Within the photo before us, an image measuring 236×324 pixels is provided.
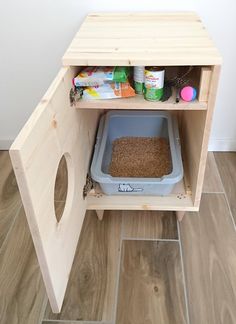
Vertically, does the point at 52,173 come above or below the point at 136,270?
above

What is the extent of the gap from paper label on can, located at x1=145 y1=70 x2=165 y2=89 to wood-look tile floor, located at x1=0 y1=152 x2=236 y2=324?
19.2 inches

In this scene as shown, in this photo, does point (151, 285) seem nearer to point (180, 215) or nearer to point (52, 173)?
point (180, 215)

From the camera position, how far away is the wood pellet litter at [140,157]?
1066 mm

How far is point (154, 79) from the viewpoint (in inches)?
29.6

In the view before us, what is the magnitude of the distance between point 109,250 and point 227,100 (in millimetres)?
728

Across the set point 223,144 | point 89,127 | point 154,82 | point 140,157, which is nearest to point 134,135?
point 140,157

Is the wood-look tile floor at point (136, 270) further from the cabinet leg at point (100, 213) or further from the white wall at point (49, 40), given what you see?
the white wall at point (49, 40)

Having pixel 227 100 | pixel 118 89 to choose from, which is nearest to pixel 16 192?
pixel 118 89

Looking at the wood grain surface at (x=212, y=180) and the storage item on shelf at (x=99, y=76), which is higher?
the storage item on shelf at (x=99, y=76)

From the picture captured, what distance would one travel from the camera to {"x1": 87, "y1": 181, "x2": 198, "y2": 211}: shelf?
37.4 inches

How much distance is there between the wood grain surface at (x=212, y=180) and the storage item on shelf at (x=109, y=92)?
56 centimetres

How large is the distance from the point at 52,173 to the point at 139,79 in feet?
1.12

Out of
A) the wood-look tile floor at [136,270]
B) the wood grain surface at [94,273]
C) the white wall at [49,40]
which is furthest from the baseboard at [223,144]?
the wood grain surface at [94,273]

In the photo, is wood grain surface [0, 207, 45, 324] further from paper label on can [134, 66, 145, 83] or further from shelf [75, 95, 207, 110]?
paper label on can [134, 66, 145, 83]
